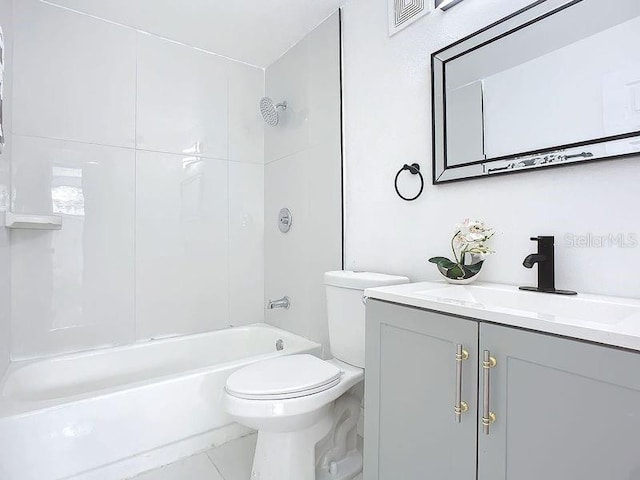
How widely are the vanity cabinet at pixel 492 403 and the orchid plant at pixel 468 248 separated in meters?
0.35

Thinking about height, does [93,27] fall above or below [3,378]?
above

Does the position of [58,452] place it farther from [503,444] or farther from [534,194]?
[534,194]

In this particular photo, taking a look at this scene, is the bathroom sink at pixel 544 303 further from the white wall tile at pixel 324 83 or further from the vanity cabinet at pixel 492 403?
the white wall tile at pixel 324 83

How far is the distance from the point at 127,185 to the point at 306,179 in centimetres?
109

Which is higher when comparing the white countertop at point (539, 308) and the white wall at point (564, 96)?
the white wall at point (564, 96)

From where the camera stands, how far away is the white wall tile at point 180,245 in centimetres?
223

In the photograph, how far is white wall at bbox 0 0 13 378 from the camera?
166cm

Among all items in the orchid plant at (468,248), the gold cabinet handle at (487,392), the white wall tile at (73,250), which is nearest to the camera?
the gold cabinet handle at (487,392)

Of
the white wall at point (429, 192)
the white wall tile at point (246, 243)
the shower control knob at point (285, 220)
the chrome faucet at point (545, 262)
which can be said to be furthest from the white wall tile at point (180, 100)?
the chrome faucet at point (545, 262)

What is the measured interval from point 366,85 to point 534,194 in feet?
3.42

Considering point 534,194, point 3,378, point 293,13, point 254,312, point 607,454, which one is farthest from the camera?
point 254,312

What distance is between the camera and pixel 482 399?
868 millimetres

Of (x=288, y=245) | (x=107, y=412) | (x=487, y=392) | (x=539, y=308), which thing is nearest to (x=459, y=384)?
(x=487, y=392)

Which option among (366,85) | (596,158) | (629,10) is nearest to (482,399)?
(596,158)
